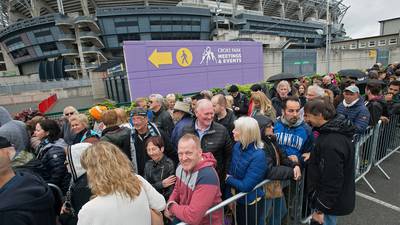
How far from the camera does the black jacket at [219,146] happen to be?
2.82 metres

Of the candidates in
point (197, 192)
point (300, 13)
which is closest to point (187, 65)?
point (197, 192)

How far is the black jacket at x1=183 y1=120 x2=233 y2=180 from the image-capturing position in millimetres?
2816

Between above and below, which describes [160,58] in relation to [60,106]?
above

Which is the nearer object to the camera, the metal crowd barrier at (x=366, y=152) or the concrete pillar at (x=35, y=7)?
the metal crowd barrier at (x=366, y=152)

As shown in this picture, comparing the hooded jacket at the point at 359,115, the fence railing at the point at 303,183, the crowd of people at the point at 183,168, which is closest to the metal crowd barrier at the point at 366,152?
the fence railing at the point at 303,183

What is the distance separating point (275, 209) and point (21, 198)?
2.55 metres

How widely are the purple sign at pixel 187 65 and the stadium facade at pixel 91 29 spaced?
29.1 meters

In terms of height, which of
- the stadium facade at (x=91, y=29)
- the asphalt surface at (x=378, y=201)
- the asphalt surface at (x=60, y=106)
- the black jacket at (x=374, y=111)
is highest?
the stadium facade at (x=91, y=29)

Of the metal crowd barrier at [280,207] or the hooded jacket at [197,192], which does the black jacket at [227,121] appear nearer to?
the metal crowd barrier at [280,207]

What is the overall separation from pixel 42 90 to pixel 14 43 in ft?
118

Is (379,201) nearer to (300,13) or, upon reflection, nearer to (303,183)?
(303,183)

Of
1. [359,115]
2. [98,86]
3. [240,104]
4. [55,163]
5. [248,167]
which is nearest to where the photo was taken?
[248,167]

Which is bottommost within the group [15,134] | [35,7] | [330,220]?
[330,220]

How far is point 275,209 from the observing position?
2.68 metres
